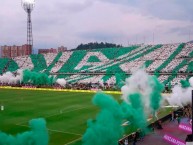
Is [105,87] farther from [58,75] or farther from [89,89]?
[58,75]

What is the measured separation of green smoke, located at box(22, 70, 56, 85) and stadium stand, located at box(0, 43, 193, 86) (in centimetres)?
856

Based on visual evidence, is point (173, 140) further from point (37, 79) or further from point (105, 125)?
point (37, 79)

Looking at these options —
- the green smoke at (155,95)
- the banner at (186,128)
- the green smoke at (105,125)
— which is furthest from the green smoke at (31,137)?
the banner at (186,128)

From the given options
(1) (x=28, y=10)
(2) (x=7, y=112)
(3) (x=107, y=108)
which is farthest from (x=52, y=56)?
(3) (x=107, y=108)

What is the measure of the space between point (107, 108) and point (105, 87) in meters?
50.6

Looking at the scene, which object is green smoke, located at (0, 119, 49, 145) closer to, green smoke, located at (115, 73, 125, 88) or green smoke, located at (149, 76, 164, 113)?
green smoke, located at (149, 76, 164, 113)

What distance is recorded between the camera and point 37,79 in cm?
7944

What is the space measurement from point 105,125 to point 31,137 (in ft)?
16.5

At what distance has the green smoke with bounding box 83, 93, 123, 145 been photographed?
2022 cm

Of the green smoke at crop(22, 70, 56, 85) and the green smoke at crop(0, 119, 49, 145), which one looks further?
the green smoke at crop(22, 70, 56, 85)

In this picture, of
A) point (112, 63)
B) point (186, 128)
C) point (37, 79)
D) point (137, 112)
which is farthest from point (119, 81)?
point (137, 112)

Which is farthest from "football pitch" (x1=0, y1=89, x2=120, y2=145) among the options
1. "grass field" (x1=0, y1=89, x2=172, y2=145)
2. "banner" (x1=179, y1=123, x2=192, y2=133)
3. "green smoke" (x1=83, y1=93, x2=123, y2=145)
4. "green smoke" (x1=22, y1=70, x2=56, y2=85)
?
"green smoke" (x1=22, y1=70, x2=56, y2=85)

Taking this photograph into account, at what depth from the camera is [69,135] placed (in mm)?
28891

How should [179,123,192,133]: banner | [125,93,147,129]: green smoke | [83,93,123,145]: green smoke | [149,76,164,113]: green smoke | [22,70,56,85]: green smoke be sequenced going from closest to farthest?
1. [83,93,123,145]: green smoke
2. [125,93,147,129]: green smoke
3. [179,123,192,133]: banner
4. [149,76,164,113]: green smoke
5. [22,70,56,85]: green smoke
